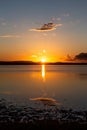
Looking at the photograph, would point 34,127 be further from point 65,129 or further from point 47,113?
point 47,113

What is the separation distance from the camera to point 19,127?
1246cm

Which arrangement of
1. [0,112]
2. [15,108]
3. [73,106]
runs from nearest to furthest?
[0,112] < [15,108] < [73,106]

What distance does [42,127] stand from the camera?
486 inches

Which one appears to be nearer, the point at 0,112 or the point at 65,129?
the point at 65,129

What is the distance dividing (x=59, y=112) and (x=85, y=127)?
7.87 meters

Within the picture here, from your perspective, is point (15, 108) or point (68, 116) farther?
point (15, 108)

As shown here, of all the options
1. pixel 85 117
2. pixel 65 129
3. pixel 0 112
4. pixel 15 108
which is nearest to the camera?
pixel 65 129

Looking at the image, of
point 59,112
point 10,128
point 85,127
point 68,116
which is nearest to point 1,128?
point 10,128

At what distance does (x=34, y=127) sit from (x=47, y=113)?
24.4 ft

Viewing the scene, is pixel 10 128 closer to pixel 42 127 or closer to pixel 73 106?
pixel 42 127

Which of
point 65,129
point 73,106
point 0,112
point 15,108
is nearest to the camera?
point 65,129

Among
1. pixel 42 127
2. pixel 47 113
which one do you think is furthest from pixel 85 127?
pixel 47 113

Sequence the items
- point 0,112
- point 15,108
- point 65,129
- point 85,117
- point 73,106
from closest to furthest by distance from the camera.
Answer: point 65,129, point 85,117, point 0,112, point 15,108, point 73,106

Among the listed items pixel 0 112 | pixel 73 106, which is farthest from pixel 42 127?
pixel 73 106
